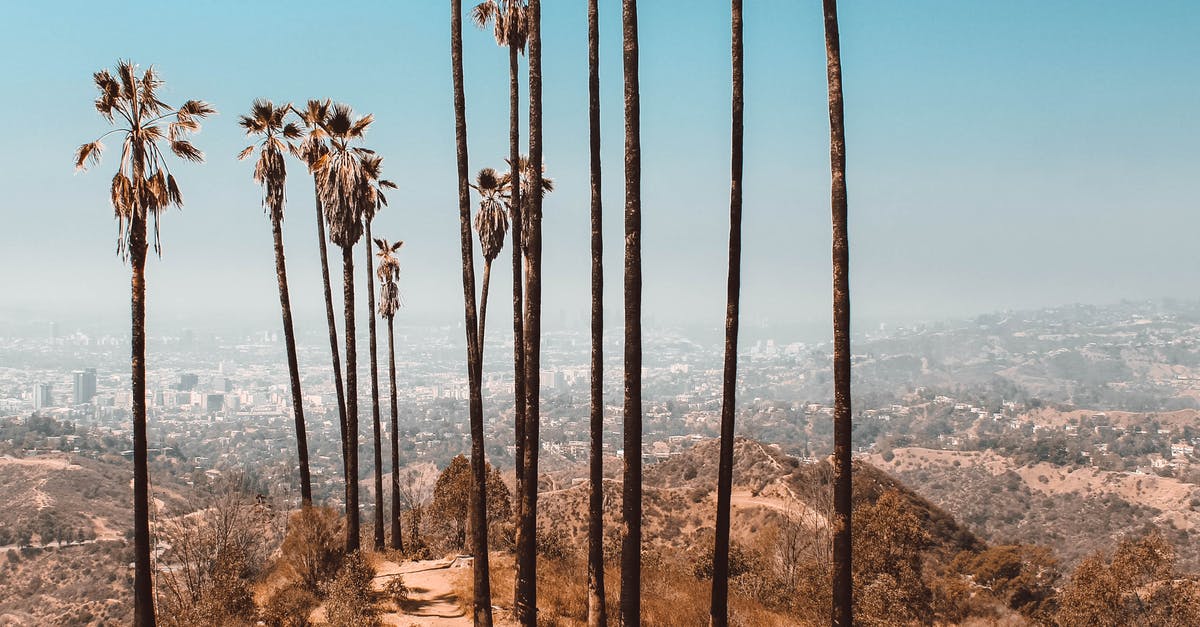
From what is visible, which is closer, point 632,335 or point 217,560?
point 632,335

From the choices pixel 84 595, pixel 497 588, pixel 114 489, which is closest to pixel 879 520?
pixel 497 588

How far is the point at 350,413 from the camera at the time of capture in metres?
21.5

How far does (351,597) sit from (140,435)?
582 centimetres

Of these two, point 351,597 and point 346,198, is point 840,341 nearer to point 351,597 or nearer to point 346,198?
point 351,597

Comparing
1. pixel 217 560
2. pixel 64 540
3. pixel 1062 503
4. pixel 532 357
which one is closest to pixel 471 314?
pixel 532 357

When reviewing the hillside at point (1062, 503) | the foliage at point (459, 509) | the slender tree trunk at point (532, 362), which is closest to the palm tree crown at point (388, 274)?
the foliage at point (459, 509)

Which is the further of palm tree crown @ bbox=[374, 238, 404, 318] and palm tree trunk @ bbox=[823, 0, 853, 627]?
palm tree crown @ bbox=[374, 238, 404, 318]

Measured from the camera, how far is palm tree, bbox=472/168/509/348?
75.2 feet

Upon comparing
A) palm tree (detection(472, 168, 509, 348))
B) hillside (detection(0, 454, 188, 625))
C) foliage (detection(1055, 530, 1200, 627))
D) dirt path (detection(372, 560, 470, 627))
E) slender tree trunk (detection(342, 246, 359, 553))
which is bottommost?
hillside (detection(0, 454, 188, 625))

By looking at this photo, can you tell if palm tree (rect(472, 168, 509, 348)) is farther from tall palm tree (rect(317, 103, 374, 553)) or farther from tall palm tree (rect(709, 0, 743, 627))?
tall palm tree (rect(709, 0, 743, 627))

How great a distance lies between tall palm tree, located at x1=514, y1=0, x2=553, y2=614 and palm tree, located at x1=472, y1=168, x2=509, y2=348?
1108cm

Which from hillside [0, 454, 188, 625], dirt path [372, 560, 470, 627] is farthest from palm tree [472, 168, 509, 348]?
hillside [0, 454, 188, 625]

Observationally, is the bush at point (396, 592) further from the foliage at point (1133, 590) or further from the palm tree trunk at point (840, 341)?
the foliage at point (1133, 590)

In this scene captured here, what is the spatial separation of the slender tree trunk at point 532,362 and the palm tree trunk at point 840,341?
4911 millimetres
